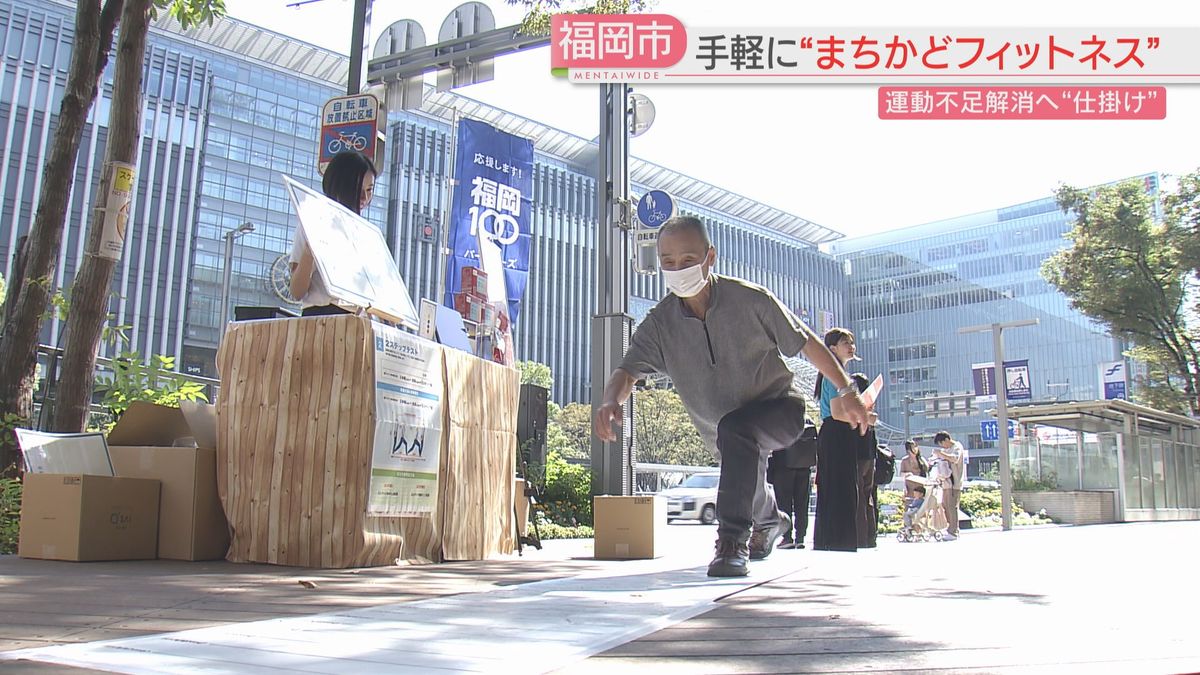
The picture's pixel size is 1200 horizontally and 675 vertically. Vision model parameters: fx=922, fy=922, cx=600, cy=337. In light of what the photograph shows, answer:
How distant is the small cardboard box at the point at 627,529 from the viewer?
6.48m

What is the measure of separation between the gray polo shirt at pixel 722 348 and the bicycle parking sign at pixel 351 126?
5.08 m

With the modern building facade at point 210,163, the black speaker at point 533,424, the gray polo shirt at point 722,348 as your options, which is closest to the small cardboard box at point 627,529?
the gray polo shirt at point 722,348

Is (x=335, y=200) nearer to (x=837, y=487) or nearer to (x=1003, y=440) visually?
(x=837, y=487)

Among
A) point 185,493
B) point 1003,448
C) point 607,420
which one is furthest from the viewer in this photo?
point 1003,448

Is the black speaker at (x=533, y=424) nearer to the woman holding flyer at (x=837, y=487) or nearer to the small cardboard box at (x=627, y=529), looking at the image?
the small cardboard box at (x=627, y=529)

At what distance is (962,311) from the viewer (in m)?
85.6

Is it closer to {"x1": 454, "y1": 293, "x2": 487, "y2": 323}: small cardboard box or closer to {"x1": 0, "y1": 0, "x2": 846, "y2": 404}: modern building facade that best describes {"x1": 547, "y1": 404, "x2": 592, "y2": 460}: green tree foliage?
{"x1": 0, "y1": 0, "x2": 846, "y2": 404}: modern building facade

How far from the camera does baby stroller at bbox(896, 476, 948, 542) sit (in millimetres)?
13055

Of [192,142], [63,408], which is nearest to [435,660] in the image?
[63,408]

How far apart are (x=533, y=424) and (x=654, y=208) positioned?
4150 mm

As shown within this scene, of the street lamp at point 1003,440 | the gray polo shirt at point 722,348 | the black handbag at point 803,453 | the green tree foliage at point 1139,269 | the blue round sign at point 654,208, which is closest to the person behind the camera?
the gray polo shirt at point 722,348

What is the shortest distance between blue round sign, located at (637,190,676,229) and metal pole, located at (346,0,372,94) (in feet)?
11.8

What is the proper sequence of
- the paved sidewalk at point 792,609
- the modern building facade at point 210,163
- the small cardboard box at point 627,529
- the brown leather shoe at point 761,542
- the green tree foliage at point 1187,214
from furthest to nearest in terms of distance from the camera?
the modern building facade at point 210,163, the green tree foliage at point 1187,214, the small cardboard box at point 627,529, the brown leather shoe at point 761,542, the paved sidewalk at point 792,609

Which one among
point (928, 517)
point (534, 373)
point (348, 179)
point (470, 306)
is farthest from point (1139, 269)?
point (534, 373)
